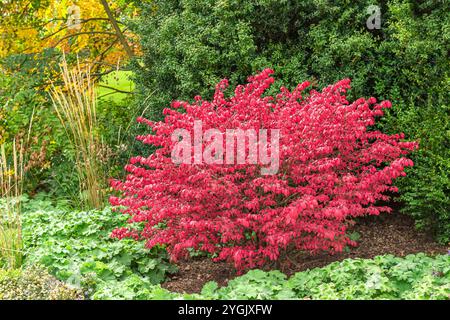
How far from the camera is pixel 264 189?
4.98m

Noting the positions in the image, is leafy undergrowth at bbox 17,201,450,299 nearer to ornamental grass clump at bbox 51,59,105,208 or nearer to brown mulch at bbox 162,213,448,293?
brown mulch at bbox 162,213,448,293

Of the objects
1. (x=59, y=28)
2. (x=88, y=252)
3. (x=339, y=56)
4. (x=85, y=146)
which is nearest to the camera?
(x=88, y=252)

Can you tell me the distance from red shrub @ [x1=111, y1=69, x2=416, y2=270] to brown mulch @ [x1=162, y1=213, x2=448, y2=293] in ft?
0.99

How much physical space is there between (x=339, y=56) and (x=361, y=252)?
223cm

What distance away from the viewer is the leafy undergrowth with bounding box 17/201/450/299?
15.4 ft

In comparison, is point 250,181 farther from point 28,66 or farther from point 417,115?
point 28,66

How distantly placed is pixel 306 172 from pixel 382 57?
2400mm

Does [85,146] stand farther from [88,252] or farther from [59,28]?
[59,28]

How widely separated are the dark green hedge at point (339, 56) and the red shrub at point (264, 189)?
1.05 metres

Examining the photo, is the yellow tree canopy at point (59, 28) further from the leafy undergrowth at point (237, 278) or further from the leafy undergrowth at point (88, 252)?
the leafy undergrowth at point (237, 278)

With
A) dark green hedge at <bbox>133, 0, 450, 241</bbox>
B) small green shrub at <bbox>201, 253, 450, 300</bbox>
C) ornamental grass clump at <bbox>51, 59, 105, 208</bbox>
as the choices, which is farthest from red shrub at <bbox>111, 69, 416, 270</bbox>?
ornamental grass clump at <bbox>51, 59, 105, 208</bbox>

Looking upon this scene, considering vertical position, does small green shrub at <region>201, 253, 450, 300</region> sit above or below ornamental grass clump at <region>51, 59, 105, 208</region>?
below

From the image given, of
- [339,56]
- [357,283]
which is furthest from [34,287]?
[339,56]
